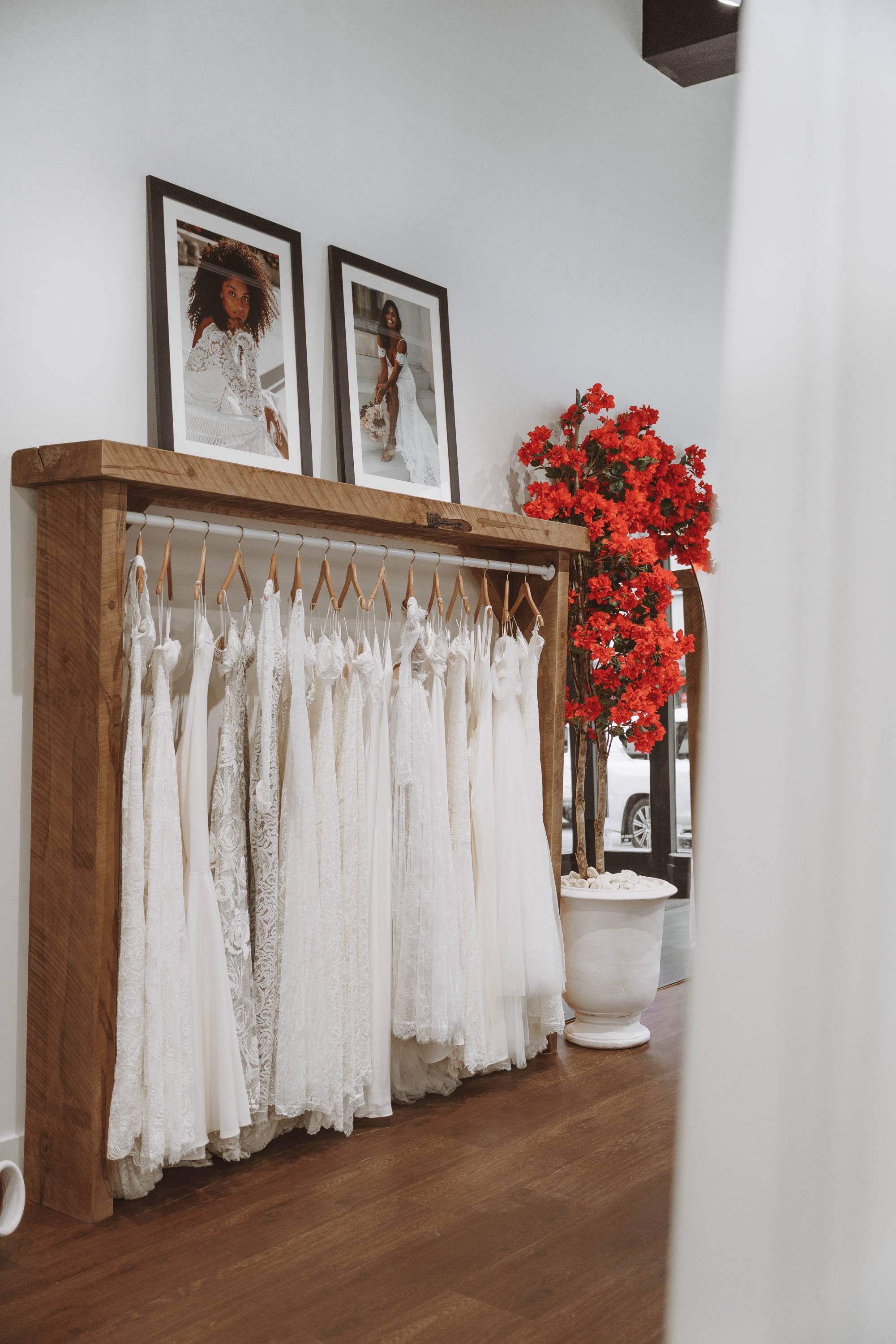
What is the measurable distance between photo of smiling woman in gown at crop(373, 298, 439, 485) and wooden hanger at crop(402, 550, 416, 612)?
290 mm

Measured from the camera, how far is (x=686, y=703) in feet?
20.2

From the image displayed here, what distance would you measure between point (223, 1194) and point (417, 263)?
2.79m

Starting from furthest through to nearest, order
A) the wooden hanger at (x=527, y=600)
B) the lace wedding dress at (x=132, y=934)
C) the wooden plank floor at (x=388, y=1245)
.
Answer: the wooden hanger at (x=527, y=600)
the lace wedding dress at (x=132, y=934)
the wooden plank floor at (x=388, y=1245)

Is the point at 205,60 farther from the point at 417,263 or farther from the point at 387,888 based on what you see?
the point at 387,888

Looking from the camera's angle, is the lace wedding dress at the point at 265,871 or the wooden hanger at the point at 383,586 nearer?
the lace wedding dress at the point at 265,871

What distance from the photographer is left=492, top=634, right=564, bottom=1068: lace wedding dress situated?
3.32m

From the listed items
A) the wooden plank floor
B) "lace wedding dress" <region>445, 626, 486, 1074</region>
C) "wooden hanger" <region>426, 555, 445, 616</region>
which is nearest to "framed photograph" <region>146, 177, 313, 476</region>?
"wooden hanger" <region>426, 555, 445, 616</region>

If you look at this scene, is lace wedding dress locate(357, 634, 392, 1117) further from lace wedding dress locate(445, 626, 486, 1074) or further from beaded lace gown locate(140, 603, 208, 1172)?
beaded lace gown locate(140, 603, 208, 1172)

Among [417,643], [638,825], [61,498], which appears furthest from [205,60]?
[638,825]

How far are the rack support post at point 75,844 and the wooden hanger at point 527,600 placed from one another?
1.56 metres

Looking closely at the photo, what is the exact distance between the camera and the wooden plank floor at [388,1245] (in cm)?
197

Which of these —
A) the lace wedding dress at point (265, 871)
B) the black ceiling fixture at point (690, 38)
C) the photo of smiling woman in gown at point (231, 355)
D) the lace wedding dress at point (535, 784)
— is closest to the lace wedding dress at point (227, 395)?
the photo of smiling woman in gown at point (231, 355)

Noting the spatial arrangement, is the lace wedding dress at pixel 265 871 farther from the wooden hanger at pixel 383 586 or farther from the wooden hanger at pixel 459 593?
the wooden hanger at pixel 459 593

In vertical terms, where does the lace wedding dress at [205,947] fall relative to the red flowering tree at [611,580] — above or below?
below
